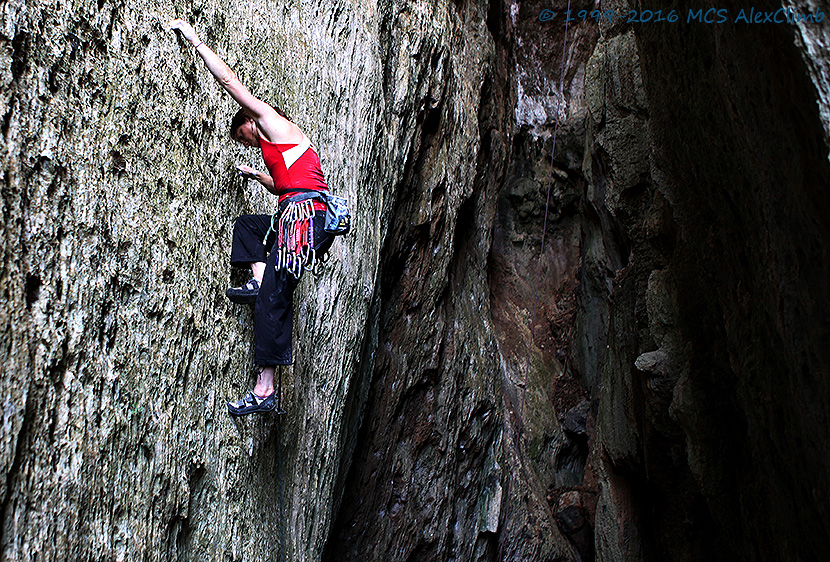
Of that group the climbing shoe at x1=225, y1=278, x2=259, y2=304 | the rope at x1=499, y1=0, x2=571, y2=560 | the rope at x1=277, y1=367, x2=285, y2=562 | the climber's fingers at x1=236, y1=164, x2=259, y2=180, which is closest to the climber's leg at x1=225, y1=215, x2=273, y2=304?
the climbing shoe at x1=225, y1=278, x2=259, y2=304

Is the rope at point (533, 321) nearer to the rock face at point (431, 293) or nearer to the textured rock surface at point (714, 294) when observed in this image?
the rock face at point (431, 293)

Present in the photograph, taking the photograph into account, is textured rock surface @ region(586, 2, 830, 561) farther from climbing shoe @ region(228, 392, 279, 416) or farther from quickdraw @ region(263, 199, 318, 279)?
climbing shoe @ region(228, 392, 279, 416)

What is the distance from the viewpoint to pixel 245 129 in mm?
4117

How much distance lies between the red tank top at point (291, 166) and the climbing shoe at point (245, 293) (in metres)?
0.62

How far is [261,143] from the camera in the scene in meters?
4.11

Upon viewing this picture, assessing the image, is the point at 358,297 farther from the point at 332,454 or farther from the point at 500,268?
the point at 500,268

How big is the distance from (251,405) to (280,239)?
1115mm

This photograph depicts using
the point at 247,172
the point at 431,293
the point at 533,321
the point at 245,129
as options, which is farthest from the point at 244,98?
the point at 533,321

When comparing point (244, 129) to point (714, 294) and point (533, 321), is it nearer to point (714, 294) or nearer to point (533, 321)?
point (714, 294)

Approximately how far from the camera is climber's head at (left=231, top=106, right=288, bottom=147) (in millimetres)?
4098

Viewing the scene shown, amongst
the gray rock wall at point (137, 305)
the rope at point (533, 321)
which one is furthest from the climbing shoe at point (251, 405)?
the rope at point (533, 321)

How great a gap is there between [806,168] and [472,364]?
6133 millimetres

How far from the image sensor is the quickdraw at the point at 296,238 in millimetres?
4086

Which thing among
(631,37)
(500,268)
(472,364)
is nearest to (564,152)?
(500,268)
